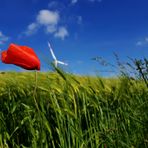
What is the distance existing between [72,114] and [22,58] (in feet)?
2.34

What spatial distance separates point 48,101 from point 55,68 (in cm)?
158

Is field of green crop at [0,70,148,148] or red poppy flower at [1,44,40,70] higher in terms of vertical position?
red poppy flower at [1,44,40,70]

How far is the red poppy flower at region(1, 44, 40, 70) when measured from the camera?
3.55 meters

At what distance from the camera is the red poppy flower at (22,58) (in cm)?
355

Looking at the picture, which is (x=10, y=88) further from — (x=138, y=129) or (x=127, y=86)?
(x=138, y=129)

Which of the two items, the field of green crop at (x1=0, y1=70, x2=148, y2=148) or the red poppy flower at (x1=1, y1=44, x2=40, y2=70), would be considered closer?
the red poppy flower at (x1=1, y1=44, x2=40, y2=70)

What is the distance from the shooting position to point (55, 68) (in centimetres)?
335

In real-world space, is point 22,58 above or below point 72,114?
above

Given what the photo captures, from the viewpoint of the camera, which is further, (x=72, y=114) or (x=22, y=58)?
(x=72, y=114)

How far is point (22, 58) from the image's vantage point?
11.7 ft

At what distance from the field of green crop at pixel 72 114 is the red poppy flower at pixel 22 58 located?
18cm

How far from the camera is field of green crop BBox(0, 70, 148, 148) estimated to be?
380cm

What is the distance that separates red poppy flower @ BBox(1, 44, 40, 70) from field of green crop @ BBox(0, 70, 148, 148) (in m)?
0.18

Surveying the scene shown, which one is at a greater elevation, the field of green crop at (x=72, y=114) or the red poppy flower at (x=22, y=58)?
the red poppy flower at (x=22, y=58)
